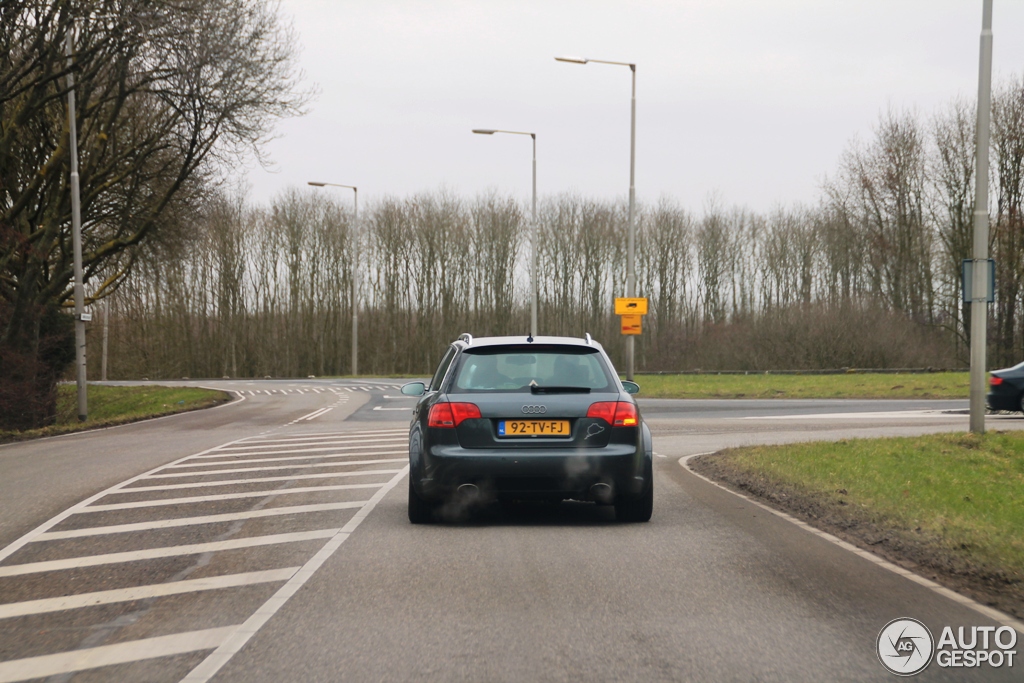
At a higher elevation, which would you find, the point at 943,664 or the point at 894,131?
the point at 894,131

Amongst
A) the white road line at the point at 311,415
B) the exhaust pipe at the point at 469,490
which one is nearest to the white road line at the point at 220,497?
the exhaust pipe at the point at 469,490

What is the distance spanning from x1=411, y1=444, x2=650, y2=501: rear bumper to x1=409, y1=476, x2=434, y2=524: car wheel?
241mm

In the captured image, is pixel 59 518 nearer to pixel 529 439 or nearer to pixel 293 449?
→ pixel 529 439

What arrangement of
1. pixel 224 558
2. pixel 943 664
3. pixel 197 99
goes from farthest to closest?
1. pixel 197 99
2. pixel 224 558
3. pixel 943 664

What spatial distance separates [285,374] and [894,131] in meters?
37.9

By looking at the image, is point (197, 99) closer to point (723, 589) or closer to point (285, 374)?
point (723, 589)

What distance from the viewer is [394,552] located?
7551 mm

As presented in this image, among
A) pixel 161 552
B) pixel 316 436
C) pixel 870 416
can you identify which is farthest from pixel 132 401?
pixel 161 552

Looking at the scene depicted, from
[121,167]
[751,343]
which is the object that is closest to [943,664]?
[121,167]

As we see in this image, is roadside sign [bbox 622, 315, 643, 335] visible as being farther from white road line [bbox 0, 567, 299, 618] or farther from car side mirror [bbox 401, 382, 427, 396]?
white road line [bbox 0, 567, 299, 618]

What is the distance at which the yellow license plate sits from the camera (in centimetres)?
839

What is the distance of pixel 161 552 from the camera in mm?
7574

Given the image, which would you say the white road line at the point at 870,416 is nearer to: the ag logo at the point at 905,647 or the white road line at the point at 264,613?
the white road line at the point at 264,613

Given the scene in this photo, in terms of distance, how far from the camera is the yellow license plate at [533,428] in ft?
27.5
